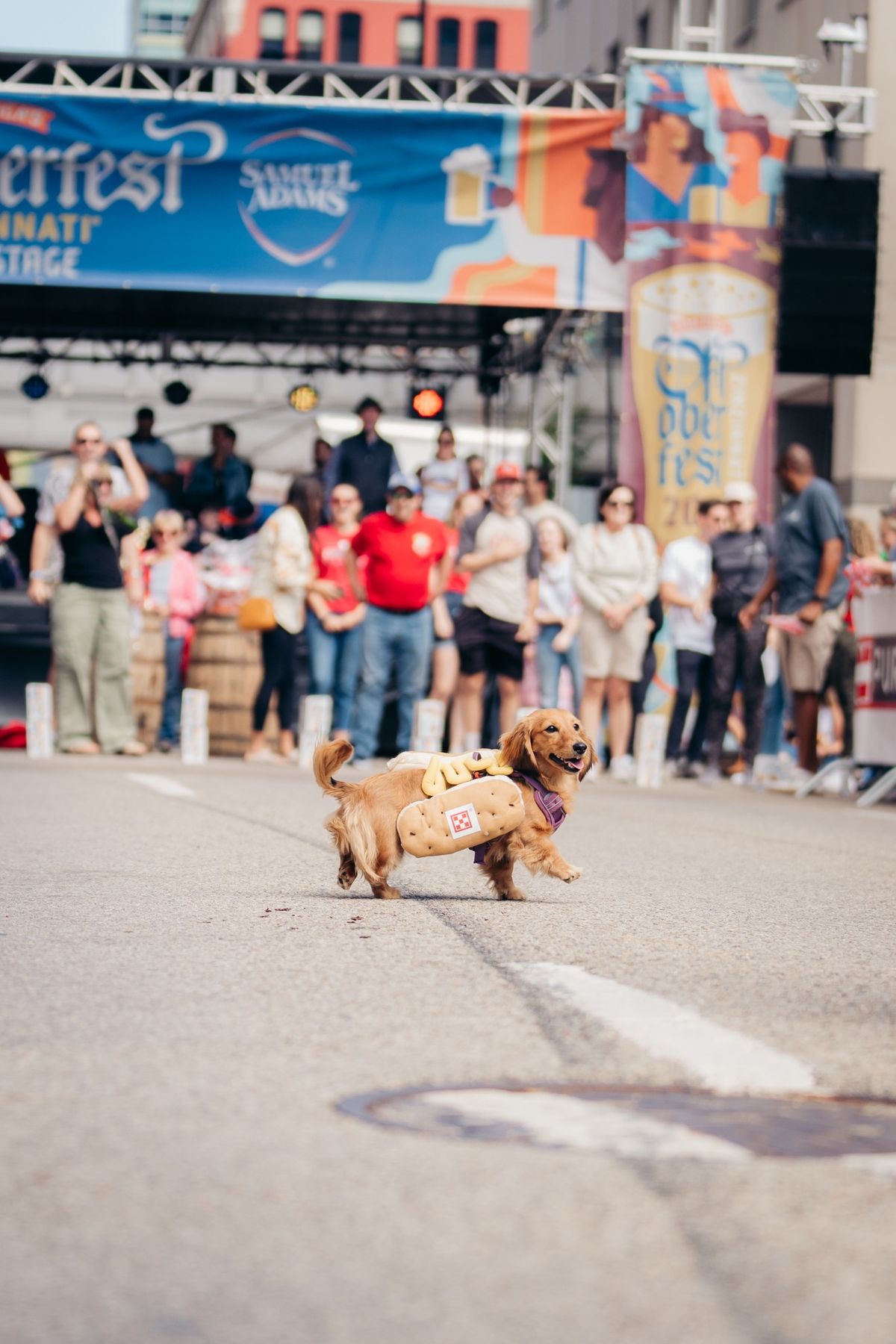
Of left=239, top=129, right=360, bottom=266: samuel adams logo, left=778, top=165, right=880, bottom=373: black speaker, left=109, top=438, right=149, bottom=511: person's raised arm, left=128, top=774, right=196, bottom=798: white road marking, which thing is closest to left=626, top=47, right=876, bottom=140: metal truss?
left=778, top=165, right=880, bottom=373: black speaker

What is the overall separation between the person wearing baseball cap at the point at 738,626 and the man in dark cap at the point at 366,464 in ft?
25.3

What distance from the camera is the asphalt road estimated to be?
2.85 meters

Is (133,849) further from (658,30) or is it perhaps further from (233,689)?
(658,30)

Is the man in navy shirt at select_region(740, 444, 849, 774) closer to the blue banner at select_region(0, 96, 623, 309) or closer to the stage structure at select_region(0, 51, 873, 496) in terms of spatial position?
the stage structure at select_region(0, 51, 873, 496)

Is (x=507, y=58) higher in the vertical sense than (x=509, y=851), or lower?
higher

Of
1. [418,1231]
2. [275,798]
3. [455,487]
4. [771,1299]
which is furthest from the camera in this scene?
[455,487]

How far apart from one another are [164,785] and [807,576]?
15.6 feet

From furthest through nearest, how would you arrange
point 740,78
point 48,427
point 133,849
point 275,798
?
1. point 48,427
2. point 740,78
3. point 275,798
4. point 133,849

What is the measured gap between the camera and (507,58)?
9156 centimetres

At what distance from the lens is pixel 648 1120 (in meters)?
3.88

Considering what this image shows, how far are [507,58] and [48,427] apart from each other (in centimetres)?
4727

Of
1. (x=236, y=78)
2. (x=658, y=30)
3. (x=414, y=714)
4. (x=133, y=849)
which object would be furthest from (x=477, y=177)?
(x=658, y=30)

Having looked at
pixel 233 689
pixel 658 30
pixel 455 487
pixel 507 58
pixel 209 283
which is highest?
pixel 507 58

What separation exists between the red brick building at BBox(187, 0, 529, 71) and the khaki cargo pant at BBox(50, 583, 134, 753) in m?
78.4
